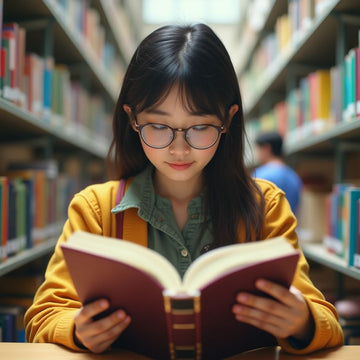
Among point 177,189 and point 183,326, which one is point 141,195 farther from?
point 183,326

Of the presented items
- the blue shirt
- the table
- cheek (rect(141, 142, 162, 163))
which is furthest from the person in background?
the table

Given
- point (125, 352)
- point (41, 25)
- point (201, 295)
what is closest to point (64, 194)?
point (41, 25)

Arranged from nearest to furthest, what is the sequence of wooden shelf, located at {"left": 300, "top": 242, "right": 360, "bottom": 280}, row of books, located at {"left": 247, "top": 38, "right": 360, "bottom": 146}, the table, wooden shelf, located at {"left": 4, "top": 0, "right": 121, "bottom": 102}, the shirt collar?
the table, the shirt collar, wooden shelf, located at {"left": 300, "top": 242, "right": 360, "bottom": 280}, row of books, located at {"left": 247, "top": 38, "right": 360, "bottom": 146}, wooden shelf, located at {"left": 4, "top": 0, "right": 121, "bottom": 102}

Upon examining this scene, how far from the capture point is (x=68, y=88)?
8.93 feet

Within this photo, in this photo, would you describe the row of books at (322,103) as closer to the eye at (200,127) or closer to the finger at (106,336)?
the eye at (200,127)

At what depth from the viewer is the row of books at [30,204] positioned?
62.2 inches

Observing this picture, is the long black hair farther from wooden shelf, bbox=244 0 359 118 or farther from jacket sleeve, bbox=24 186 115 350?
wooden shelf, bbox=244 0 359 118

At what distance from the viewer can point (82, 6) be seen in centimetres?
309

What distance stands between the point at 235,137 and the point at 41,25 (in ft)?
4.49

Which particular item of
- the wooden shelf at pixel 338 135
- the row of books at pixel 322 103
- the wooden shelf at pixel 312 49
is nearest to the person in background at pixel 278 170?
the row of books at pixel 322 103

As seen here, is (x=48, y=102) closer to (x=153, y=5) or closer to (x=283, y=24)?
(x=283, y=24)

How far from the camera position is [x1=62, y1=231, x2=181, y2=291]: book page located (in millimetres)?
655

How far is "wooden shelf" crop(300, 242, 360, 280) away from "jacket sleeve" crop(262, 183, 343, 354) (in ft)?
1.94

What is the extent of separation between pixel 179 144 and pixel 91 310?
0.41 meters
